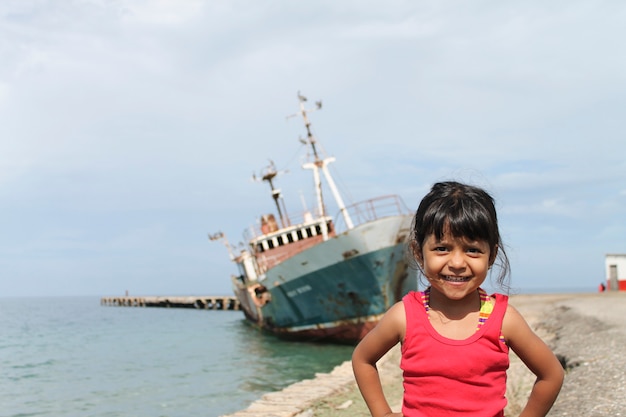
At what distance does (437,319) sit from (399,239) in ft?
57.0

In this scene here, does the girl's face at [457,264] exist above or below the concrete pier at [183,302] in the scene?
above

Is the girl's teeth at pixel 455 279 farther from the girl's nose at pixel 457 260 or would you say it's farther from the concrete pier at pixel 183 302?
the concrete pier at pixel 183 302

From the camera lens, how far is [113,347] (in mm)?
26656

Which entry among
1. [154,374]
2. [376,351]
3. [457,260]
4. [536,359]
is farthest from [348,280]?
[457,260]

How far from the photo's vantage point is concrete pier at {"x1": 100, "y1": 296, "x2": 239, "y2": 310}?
65188 millimetres

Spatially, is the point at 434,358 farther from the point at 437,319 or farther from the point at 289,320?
the point at 289,320

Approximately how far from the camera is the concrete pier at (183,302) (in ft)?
214

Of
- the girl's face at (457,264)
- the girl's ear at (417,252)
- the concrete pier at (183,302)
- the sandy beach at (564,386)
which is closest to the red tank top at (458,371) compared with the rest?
the girl's face at (457,264)

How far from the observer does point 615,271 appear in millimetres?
29422

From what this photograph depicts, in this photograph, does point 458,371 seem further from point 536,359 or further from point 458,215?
point 458,215

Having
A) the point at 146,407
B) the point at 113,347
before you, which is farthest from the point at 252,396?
the point at 113,347

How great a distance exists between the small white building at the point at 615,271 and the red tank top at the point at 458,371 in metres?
30.2

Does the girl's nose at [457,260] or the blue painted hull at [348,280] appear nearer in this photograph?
the girl's nose at [457,260]

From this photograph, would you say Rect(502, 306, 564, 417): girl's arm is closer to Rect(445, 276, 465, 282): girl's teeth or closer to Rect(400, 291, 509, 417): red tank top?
Rect(400, 291, 509, 417): red tank top
